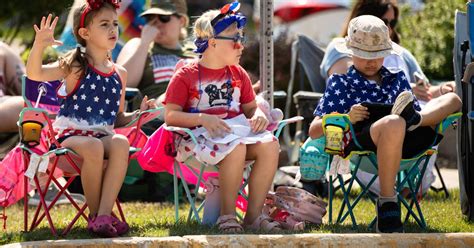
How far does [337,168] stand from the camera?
595 centimetres

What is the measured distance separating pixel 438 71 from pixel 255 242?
245 inches

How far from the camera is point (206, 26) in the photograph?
5887 mm

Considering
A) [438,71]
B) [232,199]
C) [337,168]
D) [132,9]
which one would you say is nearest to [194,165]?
[232,199]

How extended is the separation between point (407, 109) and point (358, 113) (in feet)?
0.88

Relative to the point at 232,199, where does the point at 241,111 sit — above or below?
above

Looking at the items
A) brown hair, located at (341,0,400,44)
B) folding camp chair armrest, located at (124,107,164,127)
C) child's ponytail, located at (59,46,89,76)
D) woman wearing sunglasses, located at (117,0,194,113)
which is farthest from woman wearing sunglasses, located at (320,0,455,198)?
child's ponytail, located at (59,46,89,76)

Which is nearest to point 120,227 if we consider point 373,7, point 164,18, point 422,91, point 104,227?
point 104,227

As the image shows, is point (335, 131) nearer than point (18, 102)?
Yes

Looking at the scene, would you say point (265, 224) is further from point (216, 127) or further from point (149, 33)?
point (149, 33)

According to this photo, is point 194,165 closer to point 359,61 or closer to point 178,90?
point 178,90

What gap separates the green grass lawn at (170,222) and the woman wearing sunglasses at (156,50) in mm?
992

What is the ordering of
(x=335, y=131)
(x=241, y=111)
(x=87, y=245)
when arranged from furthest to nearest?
(x=241, y=111) → (x=335, y=131) → (x=87, y=245)

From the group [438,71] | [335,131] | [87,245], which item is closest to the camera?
→ [87,245]

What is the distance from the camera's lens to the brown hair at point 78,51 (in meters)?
5.74
